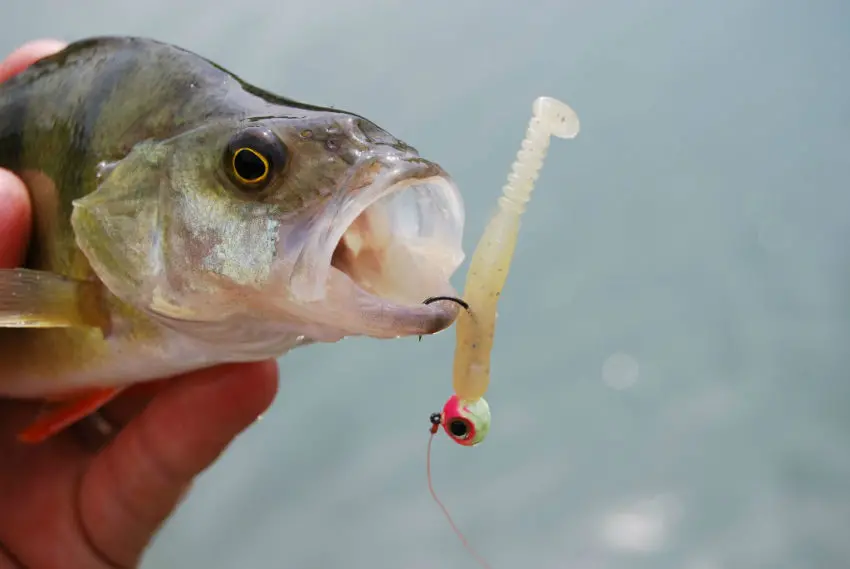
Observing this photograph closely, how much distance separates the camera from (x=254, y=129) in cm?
76

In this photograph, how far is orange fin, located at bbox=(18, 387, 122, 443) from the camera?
1.08 meters

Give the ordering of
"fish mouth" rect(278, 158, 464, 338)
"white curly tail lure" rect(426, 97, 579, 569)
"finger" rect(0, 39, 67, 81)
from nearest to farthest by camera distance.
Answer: "fish mouth" rect(278, 158, 464, 338)
"white curly tail lure" rect(426, 97, 579, 569)
"finger" rect(0, 39, 67, 81)

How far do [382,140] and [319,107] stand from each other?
143mm

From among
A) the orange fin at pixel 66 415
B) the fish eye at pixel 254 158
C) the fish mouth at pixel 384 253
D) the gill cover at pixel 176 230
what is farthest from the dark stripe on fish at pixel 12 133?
the fish mouth at pixel 384 253

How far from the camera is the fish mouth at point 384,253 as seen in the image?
65 centimetres

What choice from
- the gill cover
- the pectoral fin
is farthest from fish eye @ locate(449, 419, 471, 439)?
the pectoral fin

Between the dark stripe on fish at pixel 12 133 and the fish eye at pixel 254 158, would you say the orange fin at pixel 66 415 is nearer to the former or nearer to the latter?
the dark stripe on fish at pixel 12 133

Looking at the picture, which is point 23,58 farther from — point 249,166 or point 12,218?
point 249,166

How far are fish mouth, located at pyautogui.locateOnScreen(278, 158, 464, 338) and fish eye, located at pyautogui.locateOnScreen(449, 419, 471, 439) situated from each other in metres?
0.24

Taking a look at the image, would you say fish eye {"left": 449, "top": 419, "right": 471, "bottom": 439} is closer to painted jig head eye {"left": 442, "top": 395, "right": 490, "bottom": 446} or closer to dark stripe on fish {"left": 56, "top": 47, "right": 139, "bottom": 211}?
painted jig head eye {"left": 442, "top": 395, "right": 490, "bottom": 446}

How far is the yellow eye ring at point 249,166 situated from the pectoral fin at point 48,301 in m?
0.37

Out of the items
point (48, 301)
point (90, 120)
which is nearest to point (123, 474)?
point (48, 301)

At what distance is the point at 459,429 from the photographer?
890 millimetres

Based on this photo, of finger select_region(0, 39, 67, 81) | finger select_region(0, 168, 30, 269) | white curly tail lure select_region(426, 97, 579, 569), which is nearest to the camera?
white curly tail lure select_region(426, 97, 579, 569)
